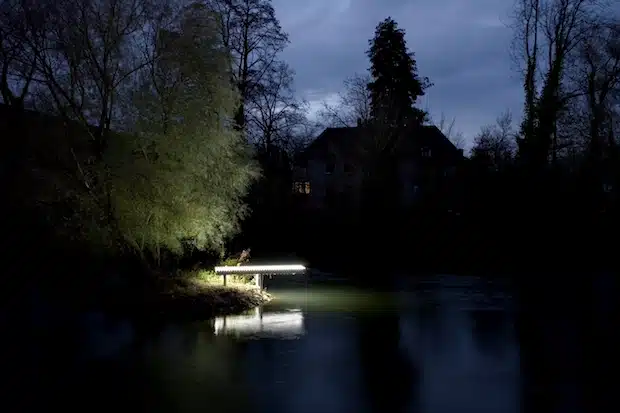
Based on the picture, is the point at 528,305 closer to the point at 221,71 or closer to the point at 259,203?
the point at 221,71

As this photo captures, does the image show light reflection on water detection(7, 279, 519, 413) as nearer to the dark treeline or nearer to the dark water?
the dark water

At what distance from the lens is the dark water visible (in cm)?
765

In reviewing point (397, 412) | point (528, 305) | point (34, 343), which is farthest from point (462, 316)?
point (34, 343)

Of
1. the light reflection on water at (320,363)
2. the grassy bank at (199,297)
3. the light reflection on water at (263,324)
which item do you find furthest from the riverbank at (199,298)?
the light reflection on water at (320,363)

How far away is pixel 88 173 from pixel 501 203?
24.9 m

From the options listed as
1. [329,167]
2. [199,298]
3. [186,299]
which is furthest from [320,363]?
[329,167]

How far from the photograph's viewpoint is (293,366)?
9.58 meters

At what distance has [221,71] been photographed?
18.1m

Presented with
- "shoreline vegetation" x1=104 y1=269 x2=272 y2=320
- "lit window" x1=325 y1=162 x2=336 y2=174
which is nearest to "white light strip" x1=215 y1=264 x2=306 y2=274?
"shoreline vegetation" x1=104 y1=269 x2=272 y2=320

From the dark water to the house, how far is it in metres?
27.3

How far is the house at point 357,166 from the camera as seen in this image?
138 feet

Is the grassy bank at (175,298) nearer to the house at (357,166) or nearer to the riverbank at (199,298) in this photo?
the riverbank at (199,298)

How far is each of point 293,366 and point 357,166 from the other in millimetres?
34899

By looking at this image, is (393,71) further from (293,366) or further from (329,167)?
(293,366)
